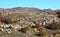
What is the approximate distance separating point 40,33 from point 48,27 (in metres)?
8.45

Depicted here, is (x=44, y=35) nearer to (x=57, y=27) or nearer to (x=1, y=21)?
(x=57, y=27)

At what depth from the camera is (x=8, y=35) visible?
102 feet

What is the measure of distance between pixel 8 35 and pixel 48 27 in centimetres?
1302

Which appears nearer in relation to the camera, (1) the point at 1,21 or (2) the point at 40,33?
(2) the point at 40,33

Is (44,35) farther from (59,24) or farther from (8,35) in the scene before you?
(59,24)

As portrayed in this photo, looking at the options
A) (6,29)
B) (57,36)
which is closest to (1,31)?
(6,29)

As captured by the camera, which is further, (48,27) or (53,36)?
(48,27)

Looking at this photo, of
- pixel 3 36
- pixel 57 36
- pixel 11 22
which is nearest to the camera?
pixel 3 36

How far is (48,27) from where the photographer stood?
138 ft

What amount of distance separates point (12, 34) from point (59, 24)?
13904 mm

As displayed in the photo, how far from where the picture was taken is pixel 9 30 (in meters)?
33.9

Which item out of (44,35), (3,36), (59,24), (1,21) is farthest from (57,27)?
(3,36)

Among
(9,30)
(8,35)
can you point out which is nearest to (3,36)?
(8,35)

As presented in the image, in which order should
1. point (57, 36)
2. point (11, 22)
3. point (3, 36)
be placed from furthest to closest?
1. point (11, 22)
2. point (57, 36)
3. point (3, 36)
